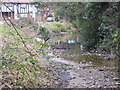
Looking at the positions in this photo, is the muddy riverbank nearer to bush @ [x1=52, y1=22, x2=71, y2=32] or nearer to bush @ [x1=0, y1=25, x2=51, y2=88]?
bush @ [x1=0, y1=25, x2=51, y2=88]

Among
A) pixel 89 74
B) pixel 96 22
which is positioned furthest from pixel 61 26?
pixel 89 74

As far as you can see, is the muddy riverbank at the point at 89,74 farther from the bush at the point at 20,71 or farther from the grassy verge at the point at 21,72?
the bush at the point at 20,71

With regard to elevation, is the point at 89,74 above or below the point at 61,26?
below

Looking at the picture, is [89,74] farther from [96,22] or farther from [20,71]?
[96,22]

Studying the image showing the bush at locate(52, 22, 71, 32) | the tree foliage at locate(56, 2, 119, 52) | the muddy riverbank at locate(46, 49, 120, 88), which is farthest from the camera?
the bush at locate(52, 22, 71, 32)

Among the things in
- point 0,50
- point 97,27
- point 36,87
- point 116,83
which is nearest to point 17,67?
point 36,87

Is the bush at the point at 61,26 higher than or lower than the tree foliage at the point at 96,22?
lower

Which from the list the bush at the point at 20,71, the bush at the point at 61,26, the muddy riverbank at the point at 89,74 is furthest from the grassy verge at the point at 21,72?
the bush at the point at 61,26

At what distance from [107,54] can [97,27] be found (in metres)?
1.62

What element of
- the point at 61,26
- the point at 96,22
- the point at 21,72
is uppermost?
the point at 96,22

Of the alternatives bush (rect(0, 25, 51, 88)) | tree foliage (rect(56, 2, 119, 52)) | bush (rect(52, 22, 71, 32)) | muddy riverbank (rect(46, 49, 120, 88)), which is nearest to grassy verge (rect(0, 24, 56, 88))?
bush (rect(0, 25, 51, 88))

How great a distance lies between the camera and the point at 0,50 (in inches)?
193

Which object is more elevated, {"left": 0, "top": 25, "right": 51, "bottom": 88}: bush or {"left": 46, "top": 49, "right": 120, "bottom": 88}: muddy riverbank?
{"left": 0, "top": 25, "right": 51, "bottom": 88}: bush

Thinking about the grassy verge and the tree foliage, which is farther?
the tree foliage
